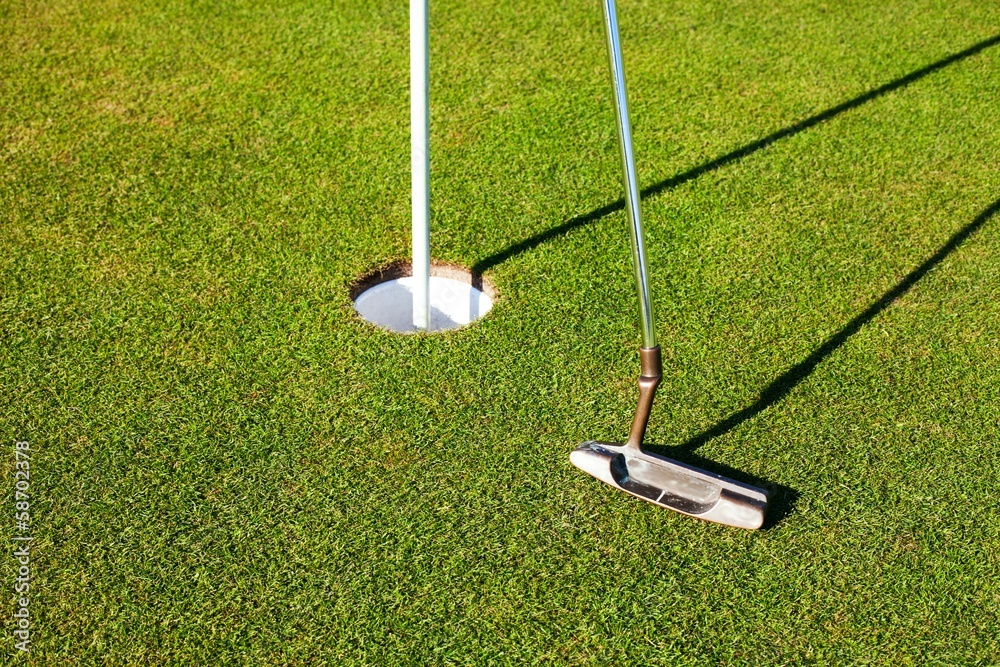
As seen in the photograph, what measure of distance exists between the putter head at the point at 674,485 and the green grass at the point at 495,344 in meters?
0.05

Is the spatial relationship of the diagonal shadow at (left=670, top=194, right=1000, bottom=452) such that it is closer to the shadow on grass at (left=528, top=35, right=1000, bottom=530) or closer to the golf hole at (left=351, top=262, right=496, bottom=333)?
the shadow on grass at (left=528, top=35, right=1000, bottom=530)

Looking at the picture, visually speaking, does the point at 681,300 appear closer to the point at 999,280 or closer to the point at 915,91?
the point at 999,280

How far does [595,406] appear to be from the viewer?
3.41m

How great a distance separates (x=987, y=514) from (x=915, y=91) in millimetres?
2710

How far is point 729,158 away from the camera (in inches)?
181

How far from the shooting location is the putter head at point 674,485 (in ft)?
9.75

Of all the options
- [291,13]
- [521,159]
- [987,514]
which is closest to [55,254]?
[521,159]
